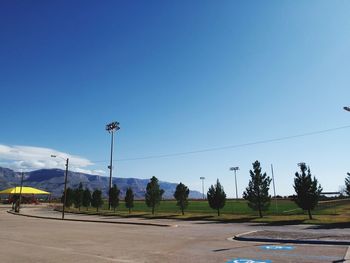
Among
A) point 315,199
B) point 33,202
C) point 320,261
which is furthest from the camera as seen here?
point 33,202

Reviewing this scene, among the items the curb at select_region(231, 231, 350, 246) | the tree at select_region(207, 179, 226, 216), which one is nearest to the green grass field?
the tree at select_region(207, 179, 226, 216)

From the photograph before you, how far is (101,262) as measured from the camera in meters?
12.4

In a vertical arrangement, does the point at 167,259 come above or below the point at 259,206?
below

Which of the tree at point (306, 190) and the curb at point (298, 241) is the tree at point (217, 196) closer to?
the tree at point (306, 190)

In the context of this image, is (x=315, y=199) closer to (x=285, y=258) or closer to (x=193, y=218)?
(x=193, y=218)

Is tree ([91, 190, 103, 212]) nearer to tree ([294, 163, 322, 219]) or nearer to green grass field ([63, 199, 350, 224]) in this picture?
green grass field ([63, 199, 350, 224])

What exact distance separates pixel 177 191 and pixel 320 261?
34.9 m

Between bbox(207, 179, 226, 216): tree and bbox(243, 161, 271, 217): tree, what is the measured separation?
4908mm

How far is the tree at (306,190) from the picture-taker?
33562 mm

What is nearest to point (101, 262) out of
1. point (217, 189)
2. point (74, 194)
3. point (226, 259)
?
point (226, 259)

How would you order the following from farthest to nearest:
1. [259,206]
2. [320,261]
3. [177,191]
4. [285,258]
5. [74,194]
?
1. [74,194]
2. [177,191]
3. [259,206]
4. [285,258]
5. [320,261]

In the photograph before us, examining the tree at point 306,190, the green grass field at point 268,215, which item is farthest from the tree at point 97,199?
the tree at point 306,190

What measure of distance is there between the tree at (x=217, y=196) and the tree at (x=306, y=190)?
32.5ft

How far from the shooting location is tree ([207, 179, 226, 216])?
4181cm
